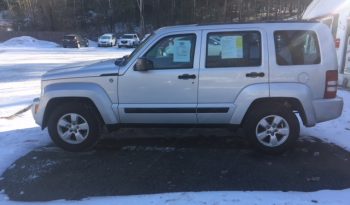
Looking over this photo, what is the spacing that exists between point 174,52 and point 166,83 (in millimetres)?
462

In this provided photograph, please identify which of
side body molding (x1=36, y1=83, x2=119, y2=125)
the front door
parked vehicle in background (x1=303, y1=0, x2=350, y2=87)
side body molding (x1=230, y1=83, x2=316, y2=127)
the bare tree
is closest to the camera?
side body molding (x1=230, y1=83, x2=316, y2=127)

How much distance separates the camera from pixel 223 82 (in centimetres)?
609

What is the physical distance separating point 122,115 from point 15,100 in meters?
5.54

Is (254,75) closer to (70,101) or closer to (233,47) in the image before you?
(233,47)

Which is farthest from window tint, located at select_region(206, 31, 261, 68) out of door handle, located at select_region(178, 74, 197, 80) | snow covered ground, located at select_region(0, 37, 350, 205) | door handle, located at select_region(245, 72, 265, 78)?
snow covered ground, located at select_region(0, 37, 350, 205)

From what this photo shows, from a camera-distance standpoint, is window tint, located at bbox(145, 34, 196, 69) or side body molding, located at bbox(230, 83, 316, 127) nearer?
side body molding, located at bbox(230, 83, 316, 127)

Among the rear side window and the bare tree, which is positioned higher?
the bare tree

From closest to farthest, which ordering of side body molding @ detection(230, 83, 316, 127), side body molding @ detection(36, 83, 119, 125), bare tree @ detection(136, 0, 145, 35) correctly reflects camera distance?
side body molding @ detection(230, 83, 316, 127) → side body molding @ detection(36, 83, 119, 125) → bare tree @ detection(136, 0, 145, 35)

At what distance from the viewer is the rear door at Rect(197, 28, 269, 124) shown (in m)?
6.06

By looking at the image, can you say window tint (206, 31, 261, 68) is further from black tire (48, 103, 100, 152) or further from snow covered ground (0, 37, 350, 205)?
snow covered ground (0, 37, 350, 205)

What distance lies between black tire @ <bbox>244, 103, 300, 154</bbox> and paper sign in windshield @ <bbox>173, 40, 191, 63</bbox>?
3.93 ft

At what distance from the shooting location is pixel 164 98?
20.4ft

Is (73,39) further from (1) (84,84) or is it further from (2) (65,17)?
(1) (84,84)

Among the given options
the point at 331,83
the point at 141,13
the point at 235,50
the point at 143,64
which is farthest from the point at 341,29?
A: the point at 141,13
